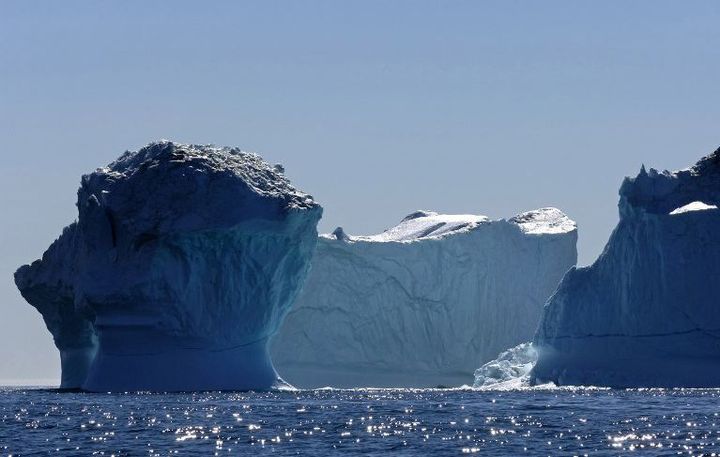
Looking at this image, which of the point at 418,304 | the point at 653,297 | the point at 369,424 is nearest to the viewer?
the point at 369,424

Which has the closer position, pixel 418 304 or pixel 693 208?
pixel 693 208

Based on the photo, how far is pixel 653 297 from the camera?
41.2 metres

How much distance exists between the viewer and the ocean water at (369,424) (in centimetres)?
2603

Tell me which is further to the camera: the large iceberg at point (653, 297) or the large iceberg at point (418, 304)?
the large iceberg at point (418, 304)

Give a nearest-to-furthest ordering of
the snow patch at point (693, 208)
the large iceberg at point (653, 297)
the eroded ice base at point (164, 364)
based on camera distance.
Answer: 1. the large iceberg at point (653, 297)
2. the snow patch at point (693, 208)
3. the eroded ice base at point (164, 364)

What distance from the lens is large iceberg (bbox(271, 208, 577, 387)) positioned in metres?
56.8

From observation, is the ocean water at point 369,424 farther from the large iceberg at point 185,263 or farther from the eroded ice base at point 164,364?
the large iceberg at point 185,263

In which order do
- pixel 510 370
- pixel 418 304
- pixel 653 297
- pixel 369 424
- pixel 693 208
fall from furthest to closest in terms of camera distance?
1. pixel 418 304
2. pixel 510 370
3. pixel 653 297
4. pixel 693 208
5. pixel 369 424

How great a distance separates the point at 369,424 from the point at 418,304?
25.5 m

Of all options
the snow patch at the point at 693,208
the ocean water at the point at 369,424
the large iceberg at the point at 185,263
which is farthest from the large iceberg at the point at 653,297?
the large iceberg at the point at 185,263

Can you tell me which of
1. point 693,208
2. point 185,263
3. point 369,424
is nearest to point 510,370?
point 693,208

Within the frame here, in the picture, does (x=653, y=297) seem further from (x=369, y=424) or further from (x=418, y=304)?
(x=418, y=304)

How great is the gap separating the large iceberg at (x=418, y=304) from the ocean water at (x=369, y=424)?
44.5ft

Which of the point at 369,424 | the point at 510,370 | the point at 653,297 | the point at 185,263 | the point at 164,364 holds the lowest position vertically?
the point at 369,424
